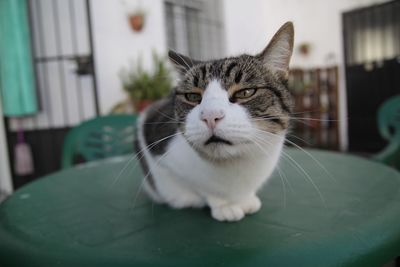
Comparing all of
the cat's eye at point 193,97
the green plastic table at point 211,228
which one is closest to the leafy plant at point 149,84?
the green plastic table at point 211,228

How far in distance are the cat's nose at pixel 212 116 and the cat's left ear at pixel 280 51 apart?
0.63ft

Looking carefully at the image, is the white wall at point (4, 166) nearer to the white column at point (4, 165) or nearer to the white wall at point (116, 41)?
the white column at point (4, 165)

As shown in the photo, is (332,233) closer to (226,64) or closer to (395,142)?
(226,64)

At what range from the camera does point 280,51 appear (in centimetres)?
65

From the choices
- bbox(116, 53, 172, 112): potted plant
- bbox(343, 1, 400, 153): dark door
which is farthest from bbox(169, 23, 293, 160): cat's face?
bbox(343, 1, 400, 153): dark door

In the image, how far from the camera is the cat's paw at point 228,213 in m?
0.67

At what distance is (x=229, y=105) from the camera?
58 cm

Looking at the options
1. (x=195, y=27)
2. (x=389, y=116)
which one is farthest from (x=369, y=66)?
(x=389, y=116)

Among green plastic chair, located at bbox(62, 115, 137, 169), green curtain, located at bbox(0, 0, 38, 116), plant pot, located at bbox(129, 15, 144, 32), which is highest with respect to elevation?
plant pot, located at bbox(129, 15, 144, 32)

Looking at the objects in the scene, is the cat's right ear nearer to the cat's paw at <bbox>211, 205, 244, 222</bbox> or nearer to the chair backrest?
the cat's paw at <bbox>211, 205, 244, 222</bbox>

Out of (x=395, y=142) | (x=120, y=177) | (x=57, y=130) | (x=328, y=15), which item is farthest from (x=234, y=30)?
(x=120, y=177)

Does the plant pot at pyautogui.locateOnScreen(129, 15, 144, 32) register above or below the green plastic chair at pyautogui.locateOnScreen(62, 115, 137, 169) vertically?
above

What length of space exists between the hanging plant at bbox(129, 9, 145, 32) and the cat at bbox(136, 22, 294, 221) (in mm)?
2389

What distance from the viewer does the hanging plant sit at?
9.59 feet
